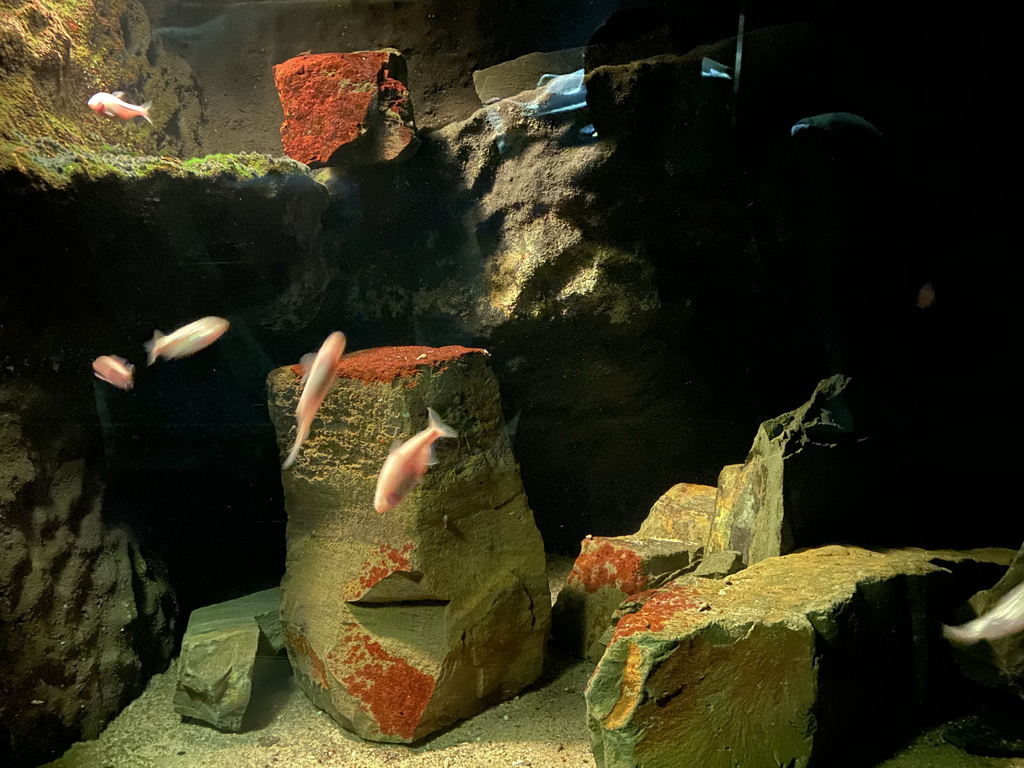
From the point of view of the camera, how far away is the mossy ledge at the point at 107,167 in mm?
2711

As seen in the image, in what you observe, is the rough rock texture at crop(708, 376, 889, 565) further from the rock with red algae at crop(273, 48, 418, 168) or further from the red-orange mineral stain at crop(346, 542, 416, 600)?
the rock with red algae at crop(273, 48, 418, 168)

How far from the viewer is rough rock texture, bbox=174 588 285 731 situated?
295cm

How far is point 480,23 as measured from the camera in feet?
12.7

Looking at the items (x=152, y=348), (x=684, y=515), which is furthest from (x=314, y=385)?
(x=684, y=515)

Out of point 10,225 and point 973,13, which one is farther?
point 10,225

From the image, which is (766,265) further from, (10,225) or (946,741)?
(10,225)

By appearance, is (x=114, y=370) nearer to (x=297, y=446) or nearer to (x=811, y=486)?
(x=297, y=446)

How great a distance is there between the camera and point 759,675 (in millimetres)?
2074

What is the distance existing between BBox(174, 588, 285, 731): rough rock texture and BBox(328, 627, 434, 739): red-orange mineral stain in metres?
0.47

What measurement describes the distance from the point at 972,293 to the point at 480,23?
296 cm

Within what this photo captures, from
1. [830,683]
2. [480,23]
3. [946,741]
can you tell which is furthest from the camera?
[480,23]

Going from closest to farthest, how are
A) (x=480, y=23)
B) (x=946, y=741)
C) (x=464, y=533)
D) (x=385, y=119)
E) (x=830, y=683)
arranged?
(x=830, y=683) → (x=946, y=741) → (x=464, y=533) → (x=385, y=119) → (x=480, y=23)

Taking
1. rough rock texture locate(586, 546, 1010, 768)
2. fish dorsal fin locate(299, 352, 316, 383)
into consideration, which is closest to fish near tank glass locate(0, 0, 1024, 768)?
rough rock texture locate(586, 546, 1010, 768)

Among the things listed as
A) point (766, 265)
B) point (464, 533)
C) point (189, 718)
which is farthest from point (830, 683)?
point (189, 718)
